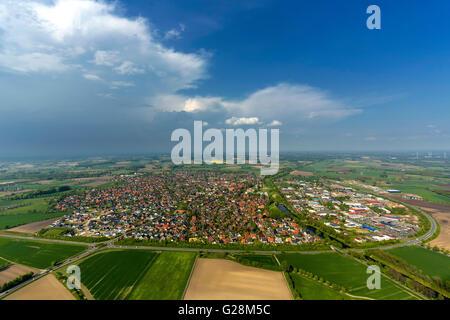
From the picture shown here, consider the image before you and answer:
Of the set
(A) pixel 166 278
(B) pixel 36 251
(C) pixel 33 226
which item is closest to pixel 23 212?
(C) pixel 33 226

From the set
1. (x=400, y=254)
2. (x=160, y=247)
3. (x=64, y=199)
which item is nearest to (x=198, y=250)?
(x=160, y=247)

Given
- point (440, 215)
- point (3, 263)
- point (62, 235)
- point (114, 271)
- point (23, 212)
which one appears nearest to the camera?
point (114, 271)

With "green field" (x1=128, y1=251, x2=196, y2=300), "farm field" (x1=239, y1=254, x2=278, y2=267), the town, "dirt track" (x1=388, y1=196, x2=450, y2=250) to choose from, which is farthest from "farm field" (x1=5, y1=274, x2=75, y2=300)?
"dirt track" (x1=388, y1=196, x2=450, y2=250)

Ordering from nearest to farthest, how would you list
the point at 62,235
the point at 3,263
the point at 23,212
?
the point at 3,263 < the point at 62,235 < the point at 23,212

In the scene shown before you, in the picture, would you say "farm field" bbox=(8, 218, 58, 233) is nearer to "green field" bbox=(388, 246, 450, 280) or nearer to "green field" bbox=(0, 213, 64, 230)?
"green field" bbox=(0, 213, 64, 230)

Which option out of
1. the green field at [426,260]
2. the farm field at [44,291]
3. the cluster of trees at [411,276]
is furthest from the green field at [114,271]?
the green field at [426,260]

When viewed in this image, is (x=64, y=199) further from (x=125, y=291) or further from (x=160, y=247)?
(x=125, y=291)

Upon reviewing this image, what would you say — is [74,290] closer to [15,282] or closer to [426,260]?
[15,282]

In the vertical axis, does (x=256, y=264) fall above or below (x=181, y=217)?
below

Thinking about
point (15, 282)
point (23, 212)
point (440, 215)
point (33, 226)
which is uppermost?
point (440, 215)
